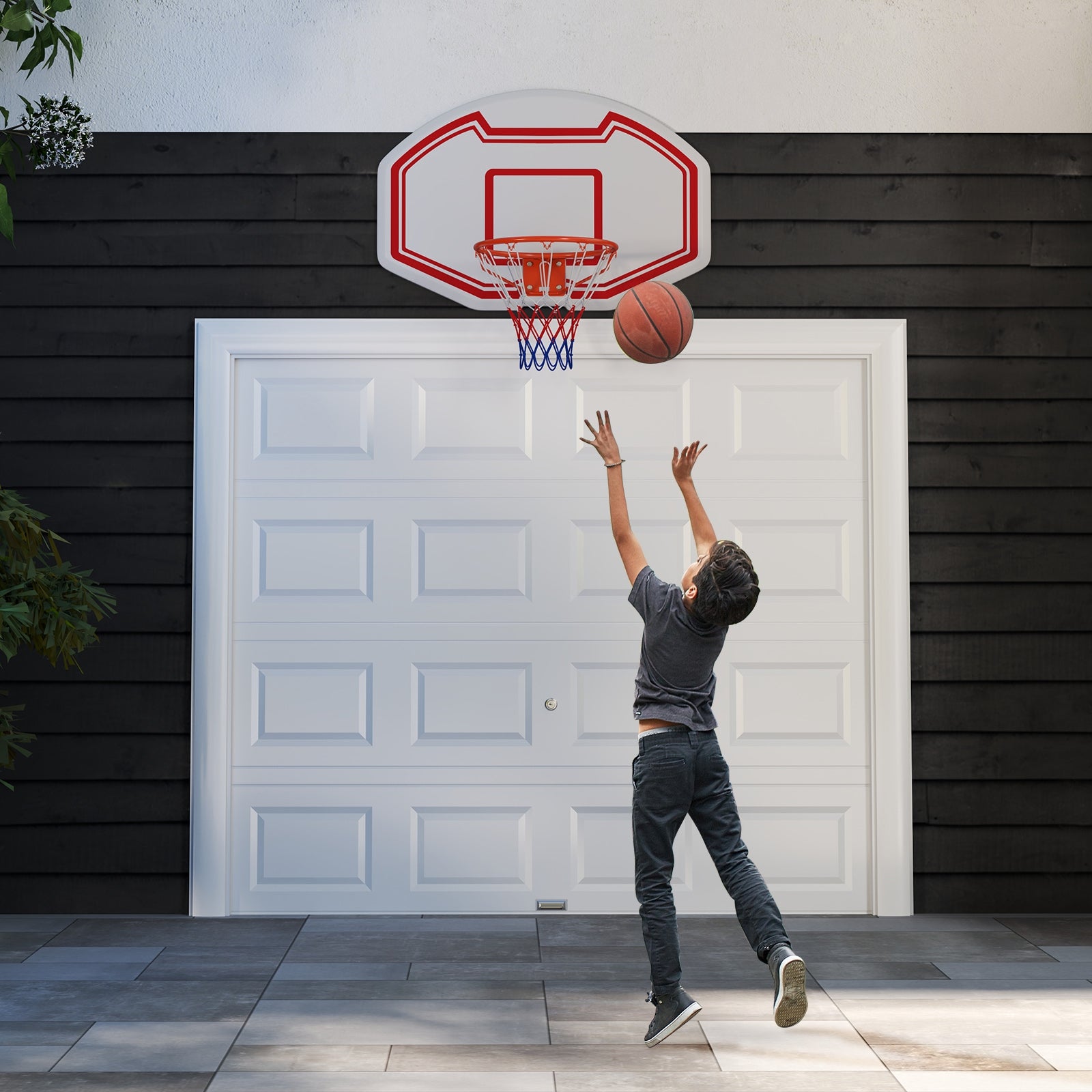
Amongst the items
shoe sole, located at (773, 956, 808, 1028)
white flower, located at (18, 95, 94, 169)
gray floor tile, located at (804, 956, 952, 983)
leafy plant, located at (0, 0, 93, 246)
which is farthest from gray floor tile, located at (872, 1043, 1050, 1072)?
white flower, located at (18, 95, 94, 169)

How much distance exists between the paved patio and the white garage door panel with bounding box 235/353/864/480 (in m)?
1.69

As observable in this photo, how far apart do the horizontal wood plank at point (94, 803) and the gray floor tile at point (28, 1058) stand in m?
1.47

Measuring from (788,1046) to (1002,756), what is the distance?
74.4 inches

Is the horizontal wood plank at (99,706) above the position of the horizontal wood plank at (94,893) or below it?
above

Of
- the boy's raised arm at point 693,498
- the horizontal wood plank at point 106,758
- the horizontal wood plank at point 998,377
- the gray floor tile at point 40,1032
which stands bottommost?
the gray floor tile at point 40,1032

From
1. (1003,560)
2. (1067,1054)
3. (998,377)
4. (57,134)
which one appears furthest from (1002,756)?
(57,134)

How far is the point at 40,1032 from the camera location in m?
3.31

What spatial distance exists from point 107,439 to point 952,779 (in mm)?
3433

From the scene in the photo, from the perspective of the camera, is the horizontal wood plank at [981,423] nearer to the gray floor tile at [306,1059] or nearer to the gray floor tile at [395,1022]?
the gray floor tile at [395,1022]

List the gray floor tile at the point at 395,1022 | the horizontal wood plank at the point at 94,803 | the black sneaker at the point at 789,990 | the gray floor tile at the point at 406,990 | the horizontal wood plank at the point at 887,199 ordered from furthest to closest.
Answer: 1. the horizontal wood plank at the point at 887,199
2. the horizontal wood plank at the point at 94,803
3. the gray floor tile at the point at 406,990
4. the gray floor tile at the point at 395,1022
5. the black sneaker at the point at 789,990

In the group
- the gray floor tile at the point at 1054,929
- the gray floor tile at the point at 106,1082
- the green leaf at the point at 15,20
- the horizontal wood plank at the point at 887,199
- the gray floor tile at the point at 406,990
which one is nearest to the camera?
the gray floor tile at the point at 106,1082

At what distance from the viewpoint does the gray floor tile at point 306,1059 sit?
305 centimetres

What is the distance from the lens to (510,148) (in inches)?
185

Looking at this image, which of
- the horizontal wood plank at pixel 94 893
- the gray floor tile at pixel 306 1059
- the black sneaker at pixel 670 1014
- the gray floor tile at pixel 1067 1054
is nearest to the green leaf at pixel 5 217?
the horizontal wood plank at pixel 94 893
